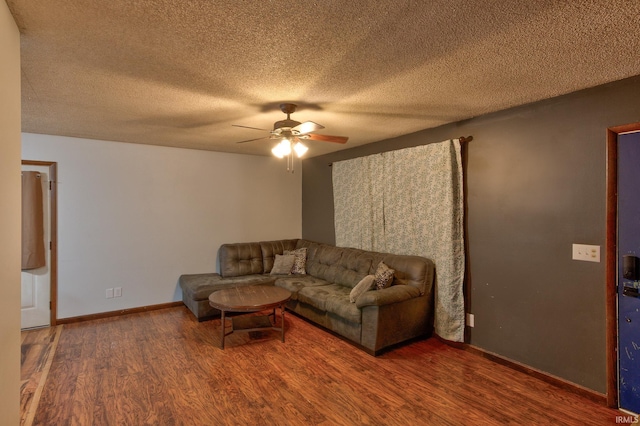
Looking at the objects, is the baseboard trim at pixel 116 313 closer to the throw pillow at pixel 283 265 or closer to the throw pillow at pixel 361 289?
the throw pillow at pixel 283 265

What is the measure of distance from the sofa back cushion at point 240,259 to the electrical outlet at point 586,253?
3983 mm

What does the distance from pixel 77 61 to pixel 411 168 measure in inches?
127

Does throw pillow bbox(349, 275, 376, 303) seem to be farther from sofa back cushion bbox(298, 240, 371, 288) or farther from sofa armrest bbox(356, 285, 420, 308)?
sofa back cushion bbox(298, 240, 371, 288)

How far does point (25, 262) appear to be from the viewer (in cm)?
387

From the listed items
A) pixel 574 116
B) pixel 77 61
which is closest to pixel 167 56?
pixel 77 61

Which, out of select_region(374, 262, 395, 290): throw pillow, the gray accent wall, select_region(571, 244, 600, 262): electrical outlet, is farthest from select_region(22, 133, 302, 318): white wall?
select_region(571, 244, 600, 262): electrical outlet

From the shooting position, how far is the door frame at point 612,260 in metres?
2.38

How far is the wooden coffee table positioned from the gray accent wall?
2.07 m

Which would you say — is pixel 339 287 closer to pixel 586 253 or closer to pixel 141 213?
pixel 586 253

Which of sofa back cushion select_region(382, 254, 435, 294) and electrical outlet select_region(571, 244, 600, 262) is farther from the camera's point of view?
sofa back cushion select_region(382, 254, 435, 294)

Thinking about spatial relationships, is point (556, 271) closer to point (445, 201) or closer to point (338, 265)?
point (445, 201)

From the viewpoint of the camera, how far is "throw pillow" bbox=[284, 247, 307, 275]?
199 inches

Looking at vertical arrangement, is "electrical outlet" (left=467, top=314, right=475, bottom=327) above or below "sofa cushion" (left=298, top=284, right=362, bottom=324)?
below

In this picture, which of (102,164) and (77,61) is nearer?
(77,61)
